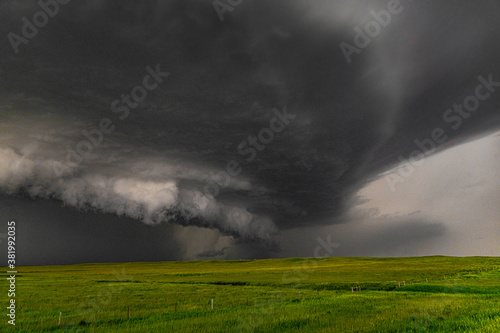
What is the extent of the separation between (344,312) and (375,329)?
6609 mm

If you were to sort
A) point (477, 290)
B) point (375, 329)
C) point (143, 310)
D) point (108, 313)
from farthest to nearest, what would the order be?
point (477, 290) → point (143, 310) → point (108, 313) → point (375, 329)

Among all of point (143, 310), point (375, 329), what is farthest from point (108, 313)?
point (375, 329)

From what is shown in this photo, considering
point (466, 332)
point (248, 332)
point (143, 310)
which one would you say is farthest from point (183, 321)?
point (466, 332)

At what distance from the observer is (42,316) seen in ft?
79.3

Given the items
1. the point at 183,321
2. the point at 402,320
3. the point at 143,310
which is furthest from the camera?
the point at 143,310

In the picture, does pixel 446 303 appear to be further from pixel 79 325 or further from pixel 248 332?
pixel 79 325

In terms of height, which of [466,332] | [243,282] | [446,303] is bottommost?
[243,282]

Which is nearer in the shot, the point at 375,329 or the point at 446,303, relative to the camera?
the point at 375,329

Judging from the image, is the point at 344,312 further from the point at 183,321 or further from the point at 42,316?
the point at 42,316

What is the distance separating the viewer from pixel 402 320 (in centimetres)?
1959

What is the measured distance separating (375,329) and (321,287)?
32276mm

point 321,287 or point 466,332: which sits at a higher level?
point 466,332

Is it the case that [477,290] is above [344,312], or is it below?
below

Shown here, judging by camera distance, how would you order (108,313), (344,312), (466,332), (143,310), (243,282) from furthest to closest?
(243,282) → (143,310) → (108,313) → (344,312) → (466,332)
